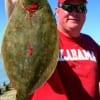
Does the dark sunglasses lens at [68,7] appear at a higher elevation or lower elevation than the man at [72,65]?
higher

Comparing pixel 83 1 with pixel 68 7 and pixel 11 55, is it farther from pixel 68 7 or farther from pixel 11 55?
pixel 11 55

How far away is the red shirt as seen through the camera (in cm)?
486

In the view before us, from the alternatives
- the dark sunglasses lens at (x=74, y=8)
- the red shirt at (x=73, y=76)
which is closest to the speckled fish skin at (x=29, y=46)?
the red shirt at (x=73, y=76)

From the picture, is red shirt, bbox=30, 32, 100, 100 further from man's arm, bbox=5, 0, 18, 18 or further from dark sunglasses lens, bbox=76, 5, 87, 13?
man's arm, bbox=5, 0, 18, 18

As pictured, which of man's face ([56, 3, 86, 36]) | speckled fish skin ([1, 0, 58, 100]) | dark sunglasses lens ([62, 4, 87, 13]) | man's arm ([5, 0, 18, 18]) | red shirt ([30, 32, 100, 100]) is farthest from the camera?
man's face ([56, 3, 86, 36])

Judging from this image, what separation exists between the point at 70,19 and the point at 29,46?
1.74m

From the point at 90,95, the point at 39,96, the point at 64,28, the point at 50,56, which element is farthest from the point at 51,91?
the point at 50,56

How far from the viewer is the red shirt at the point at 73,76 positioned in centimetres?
486

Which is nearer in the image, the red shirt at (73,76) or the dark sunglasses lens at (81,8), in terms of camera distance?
the red shirt at (73,76)

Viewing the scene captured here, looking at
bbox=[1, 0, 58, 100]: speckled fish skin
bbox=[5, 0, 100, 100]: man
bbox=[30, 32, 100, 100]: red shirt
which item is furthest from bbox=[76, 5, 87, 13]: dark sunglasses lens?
bbox=[1, 0, 58, 100]: speckled fish skin

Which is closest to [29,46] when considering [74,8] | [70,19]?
[74,8]

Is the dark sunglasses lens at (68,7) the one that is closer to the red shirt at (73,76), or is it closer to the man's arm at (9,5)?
the red shirt at (73,76)

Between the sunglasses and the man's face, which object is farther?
the man's face

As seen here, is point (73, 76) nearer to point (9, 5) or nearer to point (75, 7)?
point (75, 7)
